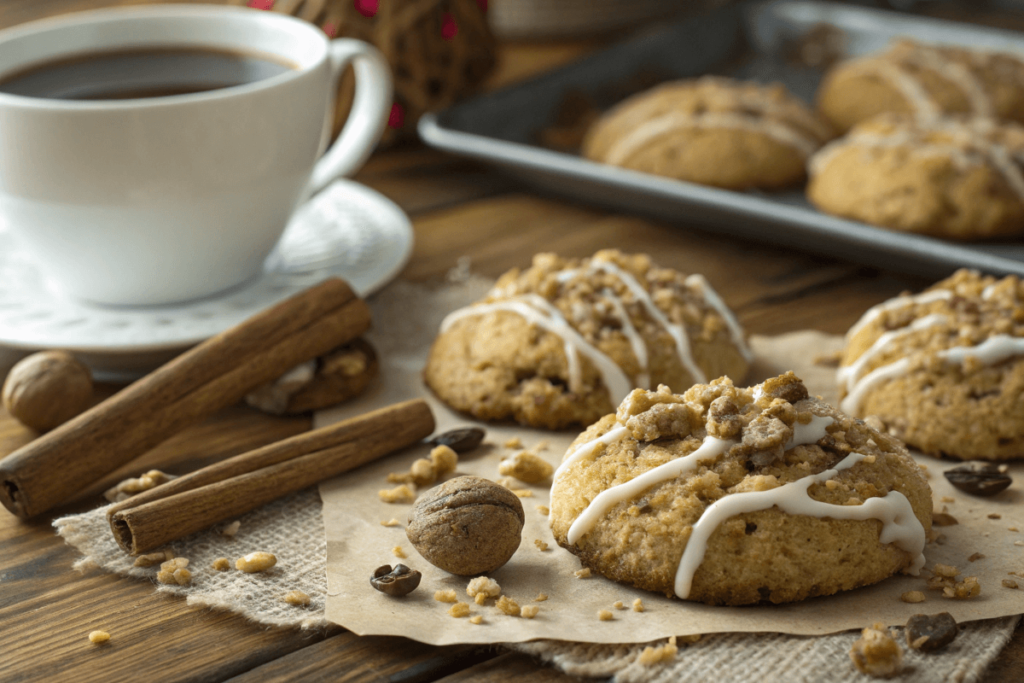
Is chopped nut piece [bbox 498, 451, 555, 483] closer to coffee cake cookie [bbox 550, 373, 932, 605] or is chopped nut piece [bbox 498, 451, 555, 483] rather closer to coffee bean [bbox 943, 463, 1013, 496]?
coffee cake cookie [bbox 550, 373, 932, 605]

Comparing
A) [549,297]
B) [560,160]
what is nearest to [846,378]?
[549,297]

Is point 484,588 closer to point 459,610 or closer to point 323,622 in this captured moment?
point 459,610

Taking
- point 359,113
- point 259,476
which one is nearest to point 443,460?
point 259,476

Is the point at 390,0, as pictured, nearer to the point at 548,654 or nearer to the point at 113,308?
the point at 113,308

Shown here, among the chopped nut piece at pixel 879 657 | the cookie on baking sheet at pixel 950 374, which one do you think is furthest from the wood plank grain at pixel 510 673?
the cookie on baking sheet at pixel 950 374

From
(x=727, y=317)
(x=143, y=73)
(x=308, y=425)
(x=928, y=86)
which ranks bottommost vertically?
(x=308, y=425)
